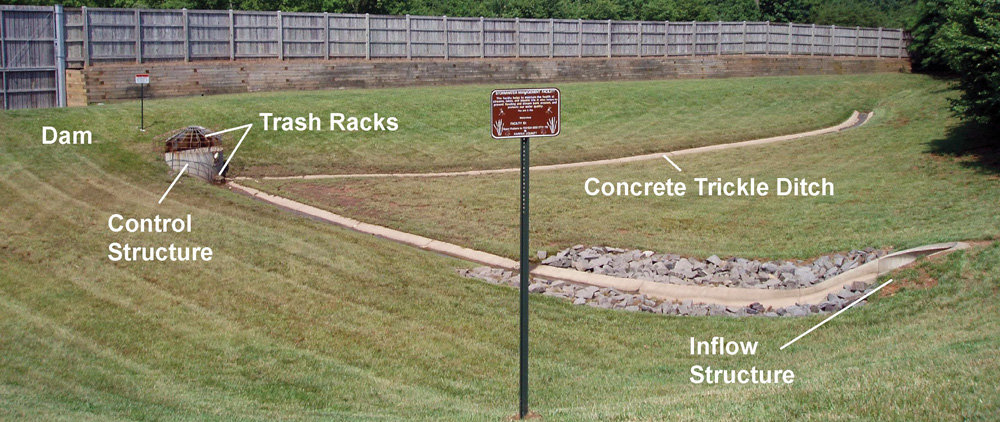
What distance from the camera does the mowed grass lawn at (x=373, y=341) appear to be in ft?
29.9

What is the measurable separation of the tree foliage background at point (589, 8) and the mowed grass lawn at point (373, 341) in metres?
31.9

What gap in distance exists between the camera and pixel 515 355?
40.3 ft

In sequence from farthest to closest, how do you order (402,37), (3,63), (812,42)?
1. (812,42)
2. (402,37)
3. (3,63)

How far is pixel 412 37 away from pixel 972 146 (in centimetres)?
2108

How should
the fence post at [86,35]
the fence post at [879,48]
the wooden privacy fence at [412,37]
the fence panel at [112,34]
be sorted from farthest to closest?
the fence post at [879,48], the wooden privacy fence at [412,37], the fence panel at [112,34], the fence post at [86,35]

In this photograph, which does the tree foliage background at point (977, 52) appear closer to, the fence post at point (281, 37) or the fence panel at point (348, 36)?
the fence panel at point (348, 36)

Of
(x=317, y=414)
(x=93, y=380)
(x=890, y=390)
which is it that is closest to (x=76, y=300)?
(x=93, y=380)

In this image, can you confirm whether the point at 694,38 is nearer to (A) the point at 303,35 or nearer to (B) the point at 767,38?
(B) the point at 767,38

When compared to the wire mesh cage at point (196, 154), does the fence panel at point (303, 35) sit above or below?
above

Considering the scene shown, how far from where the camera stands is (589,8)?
55.0 metres

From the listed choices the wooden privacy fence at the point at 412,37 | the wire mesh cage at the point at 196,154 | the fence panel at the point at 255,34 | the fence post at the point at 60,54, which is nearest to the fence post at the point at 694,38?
the wooden privacy fence at the point at 412,37

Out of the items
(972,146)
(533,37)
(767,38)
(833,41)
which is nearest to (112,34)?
(533,37)

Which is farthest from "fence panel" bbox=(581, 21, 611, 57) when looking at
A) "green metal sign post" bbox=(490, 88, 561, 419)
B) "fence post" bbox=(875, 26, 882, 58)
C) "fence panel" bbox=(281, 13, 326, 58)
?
"green metal sign post" bbox=(490, 88, 561, 419)

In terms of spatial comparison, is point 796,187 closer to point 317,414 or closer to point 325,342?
point 325,342
